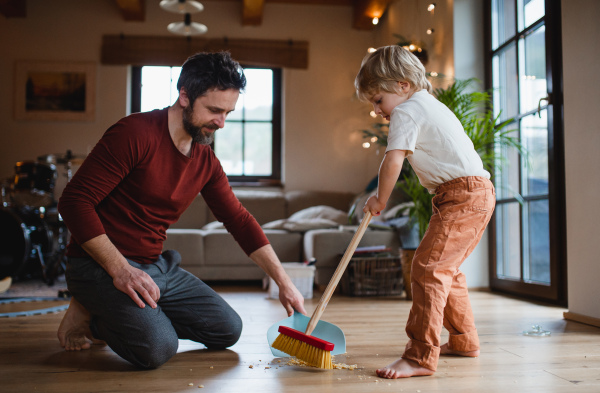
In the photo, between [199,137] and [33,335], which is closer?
[199,137]

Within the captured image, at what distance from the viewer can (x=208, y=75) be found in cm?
157

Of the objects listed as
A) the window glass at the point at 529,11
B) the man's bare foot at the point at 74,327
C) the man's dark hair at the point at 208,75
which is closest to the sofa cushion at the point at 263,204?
the window glass at the point at 529,11

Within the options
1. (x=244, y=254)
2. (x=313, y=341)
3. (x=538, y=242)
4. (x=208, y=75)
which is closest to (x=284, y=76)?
(x=244, y=254)

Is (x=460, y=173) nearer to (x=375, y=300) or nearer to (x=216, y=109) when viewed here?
(x=216, y=109)

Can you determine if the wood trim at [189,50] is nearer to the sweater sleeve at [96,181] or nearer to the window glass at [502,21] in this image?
the window glass at [502,21]

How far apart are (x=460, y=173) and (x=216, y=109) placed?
28.7 inches

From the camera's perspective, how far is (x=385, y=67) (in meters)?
1.53

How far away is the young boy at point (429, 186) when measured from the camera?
1.42 m

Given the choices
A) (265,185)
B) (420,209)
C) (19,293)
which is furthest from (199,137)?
(265,185)

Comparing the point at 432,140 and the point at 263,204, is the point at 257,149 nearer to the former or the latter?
the point at 263,204

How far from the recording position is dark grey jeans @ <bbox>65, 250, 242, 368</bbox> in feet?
4.81

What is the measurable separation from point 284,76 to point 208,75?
3990mm

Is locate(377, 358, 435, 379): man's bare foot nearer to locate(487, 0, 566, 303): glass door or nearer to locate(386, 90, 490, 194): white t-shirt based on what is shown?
locate(386, 90, 490, 194): white t-shirt

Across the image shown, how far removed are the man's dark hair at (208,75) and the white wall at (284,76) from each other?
12.3 feet
